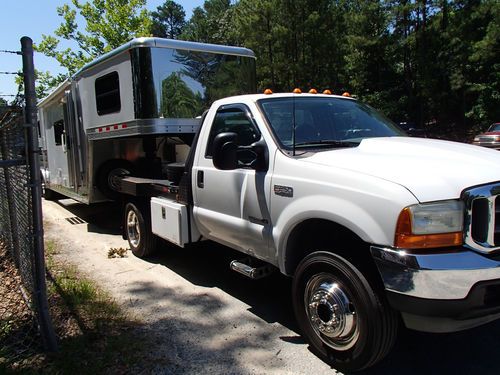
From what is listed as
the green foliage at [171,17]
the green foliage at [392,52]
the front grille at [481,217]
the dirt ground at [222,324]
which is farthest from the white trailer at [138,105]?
the green foliage at [171,17]

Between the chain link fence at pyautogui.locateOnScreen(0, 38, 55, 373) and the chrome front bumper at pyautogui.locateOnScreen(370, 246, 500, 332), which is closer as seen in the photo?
the chrome front bumper at pyautogui.locateOnScreen(370, 246, 500, 332)

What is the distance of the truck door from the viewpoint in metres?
3.82

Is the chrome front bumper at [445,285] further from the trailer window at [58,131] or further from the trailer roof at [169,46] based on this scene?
A: the trailer window at [58,131]

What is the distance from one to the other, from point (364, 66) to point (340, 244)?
29.2m

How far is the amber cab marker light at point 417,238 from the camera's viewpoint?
2.66 meters

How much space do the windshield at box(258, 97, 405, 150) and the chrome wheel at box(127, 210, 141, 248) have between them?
9.48 feet

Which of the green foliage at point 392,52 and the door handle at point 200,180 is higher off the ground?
the green foliage at point 392,52

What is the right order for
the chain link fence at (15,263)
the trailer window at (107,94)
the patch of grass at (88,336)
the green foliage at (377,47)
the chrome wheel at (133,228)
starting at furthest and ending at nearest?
the green foliage at (377,47)
the trailer window at (107,94)
the chrome wheel at (133,228)
the chain link fence at (15,263)
the patch of grass at (88,336)

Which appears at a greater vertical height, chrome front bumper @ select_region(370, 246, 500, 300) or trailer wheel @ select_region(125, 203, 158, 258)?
chrome front bumper @ select_region(370, 246, 500, 300)

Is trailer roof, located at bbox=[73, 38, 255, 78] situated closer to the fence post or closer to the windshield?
the windshield

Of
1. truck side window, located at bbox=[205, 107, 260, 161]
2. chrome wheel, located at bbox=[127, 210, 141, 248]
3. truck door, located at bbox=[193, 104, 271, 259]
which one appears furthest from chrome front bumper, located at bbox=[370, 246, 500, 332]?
chrome wheel, located at bbox=[127, 210, 141, 248]

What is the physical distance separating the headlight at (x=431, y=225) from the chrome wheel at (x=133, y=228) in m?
4.20

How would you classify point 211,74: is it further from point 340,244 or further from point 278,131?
point 340,244

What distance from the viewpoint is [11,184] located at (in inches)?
186
